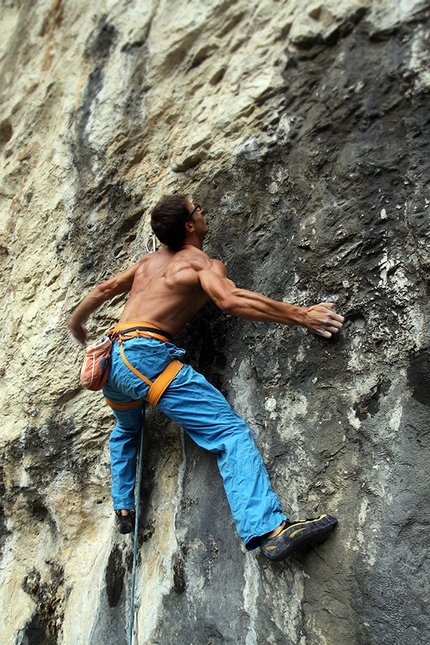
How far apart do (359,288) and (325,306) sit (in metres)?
0.21

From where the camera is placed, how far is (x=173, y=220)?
3377 mm

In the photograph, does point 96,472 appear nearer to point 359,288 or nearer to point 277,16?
Result: point 359,288

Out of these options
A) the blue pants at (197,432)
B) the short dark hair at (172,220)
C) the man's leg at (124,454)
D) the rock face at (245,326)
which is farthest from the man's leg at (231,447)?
the short dark hair at (172,220)

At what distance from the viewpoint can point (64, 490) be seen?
12.7ft

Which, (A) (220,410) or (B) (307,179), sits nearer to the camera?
(A) (220,410)

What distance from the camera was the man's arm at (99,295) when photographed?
12.1 ft

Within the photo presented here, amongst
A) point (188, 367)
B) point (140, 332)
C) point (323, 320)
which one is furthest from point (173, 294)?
point (323, 320)

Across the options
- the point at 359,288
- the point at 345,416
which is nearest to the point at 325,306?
the point at 359,288

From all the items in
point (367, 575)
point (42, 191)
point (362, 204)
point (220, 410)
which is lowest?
point (367, 575)

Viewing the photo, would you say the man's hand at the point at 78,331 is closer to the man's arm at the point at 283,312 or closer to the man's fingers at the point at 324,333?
the man's arm at the point at 283,312

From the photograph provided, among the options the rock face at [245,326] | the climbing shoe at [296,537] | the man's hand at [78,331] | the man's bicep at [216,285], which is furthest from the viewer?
the man's hand at [78,331]

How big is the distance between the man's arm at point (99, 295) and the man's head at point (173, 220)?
13.6 inches

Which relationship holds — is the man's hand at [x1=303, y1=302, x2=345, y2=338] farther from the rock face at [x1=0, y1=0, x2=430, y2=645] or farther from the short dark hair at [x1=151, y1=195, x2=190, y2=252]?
the short dark hair at [x1=151, y1=195, x2=190, y2=252]

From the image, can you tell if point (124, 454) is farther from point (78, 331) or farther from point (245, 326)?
point (245, 326)
